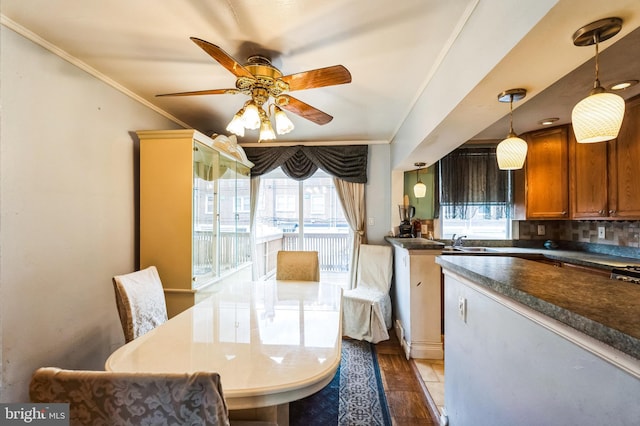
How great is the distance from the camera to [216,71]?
6.48ft

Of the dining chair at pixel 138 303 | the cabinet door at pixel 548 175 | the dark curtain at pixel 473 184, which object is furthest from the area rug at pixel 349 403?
the cabinet door at pixel 548 175

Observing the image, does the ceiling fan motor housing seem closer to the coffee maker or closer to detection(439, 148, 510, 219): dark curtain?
the coffee maker

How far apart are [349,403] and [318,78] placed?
87.1 inches

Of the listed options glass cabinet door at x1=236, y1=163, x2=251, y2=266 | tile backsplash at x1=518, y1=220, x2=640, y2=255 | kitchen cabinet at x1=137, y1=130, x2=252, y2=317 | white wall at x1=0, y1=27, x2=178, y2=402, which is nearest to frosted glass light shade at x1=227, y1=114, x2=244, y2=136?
kitchen cabinet at x1=137, y1=130, x2=252, y2=317

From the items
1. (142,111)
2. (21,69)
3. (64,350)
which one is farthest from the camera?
(142,111)

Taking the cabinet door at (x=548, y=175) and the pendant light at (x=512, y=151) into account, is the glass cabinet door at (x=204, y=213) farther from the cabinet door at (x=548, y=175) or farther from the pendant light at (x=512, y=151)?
the cabinet door at (x=548, y=175)

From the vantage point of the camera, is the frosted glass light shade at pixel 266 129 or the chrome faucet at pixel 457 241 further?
the chrome faucet at pixel 457 241

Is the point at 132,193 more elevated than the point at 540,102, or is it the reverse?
the point at 540,102

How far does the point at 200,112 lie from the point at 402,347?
3174mm

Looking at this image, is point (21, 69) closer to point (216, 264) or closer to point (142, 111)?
point (142, 111)

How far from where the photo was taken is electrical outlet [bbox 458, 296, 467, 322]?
1.38 metres

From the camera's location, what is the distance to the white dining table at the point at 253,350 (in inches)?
38.7

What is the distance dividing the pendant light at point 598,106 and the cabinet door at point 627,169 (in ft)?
6.48

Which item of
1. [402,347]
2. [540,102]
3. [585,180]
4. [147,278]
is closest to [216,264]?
[147,278]
